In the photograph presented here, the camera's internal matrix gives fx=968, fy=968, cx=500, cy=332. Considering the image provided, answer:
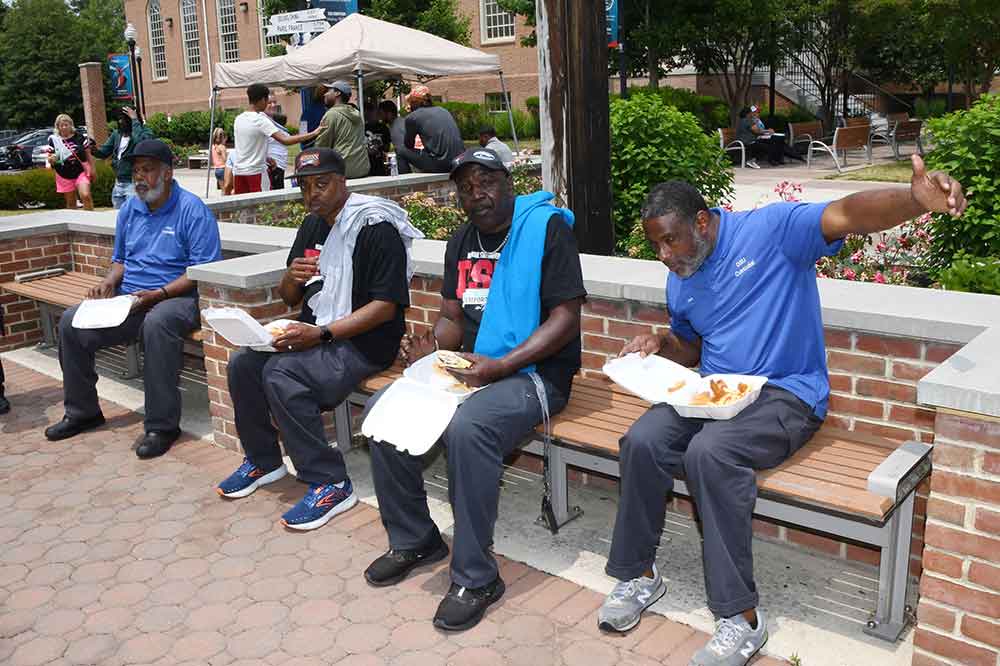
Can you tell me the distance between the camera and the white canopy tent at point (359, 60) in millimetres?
12234

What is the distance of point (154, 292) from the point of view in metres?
5.75

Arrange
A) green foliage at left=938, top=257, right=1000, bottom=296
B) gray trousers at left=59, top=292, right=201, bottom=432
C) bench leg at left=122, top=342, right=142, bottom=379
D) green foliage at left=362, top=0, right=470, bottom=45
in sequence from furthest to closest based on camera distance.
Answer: green foliage at left=362, top=0, right=470, bottom=45 < bench leg at left=122, top=342, right=142, bottom=379 < gray trousers at left=59, top=292, right=201, bottom=432 < green foliage at left=938, top=257, right=1000, bottom=296

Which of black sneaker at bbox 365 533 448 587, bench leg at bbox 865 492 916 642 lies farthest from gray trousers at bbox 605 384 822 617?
black sneaker at bbox 365 533 448 587

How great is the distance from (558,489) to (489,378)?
0.73 meters

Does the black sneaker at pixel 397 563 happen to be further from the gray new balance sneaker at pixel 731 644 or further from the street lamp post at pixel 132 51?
the street lamp post at pixel 132 51

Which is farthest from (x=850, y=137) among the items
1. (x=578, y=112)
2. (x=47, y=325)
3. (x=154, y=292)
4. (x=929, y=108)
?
(x=154, y=292)

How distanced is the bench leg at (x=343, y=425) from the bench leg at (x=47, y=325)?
12.0 feet

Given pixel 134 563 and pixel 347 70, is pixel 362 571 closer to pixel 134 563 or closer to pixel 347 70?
pixel 134 563

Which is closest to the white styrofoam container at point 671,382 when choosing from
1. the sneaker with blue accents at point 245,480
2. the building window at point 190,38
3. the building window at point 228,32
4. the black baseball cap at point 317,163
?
the black baseball cap at point 317,163

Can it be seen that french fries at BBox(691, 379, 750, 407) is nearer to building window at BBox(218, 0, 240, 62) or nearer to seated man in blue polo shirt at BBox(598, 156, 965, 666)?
seated man in blue polo shirt at BBox(598, 156, 965, 666)

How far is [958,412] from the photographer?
2783mm

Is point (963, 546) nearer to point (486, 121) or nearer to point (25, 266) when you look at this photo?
point (25, 266)

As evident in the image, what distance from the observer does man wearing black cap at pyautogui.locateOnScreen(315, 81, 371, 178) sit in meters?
10.7

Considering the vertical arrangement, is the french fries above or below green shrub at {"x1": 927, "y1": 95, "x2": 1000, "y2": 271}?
below
